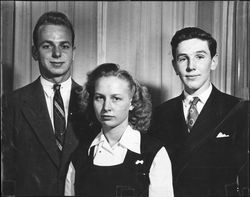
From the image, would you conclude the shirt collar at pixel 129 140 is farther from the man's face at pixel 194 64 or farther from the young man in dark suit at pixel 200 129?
the man's face at pixel 194 64

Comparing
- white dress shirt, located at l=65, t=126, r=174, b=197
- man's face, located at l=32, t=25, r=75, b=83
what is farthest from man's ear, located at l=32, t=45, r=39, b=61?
white dress shirt, located at l=65, t=126, r=174, b=197

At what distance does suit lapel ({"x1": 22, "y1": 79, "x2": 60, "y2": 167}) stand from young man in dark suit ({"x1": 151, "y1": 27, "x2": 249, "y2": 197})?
1.41ft

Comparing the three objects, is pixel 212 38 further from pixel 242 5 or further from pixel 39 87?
pixel 39 87

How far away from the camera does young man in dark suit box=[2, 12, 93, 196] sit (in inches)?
72.6

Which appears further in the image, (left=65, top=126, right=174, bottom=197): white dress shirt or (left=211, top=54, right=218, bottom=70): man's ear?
(left=211, top=54, right=218, bottom=70): man's ear

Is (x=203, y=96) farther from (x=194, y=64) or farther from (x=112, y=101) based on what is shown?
(x=112, y=101)

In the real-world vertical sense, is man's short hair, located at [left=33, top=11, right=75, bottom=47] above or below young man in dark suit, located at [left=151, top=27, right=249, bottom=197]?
above

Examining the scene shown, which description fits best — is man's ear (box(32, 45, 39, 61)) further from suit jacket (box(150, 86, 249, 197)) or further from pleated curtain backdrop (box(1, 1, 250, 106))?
suit jacket (box(150, 86, 249, 197))

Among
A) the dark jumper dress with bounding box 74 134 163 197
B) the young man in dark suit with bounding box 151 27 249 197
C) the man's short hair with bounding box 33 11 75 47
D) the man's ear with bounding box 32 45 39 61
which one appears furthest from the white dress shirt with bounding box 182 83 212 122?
the man's ear with bounding box 32 45 39 61

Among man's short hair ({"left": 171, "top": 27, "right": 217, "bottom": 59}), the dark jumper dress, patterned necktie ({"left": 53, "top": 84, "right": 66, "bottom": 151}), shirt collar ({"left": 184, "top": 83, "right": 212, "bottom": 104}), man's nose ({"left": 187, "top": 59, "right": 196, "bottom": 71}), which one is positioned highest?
man's short hair ({"left": 171, "top": 27, "right": 217, "bottom": 59})

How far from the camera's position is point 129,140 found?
1.83 m

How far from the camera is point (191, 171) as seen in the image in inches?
73.7

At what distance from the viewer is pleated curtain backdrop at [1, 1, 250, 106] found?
6.11 ft

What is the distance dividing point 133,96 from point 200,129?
1.07 feet
